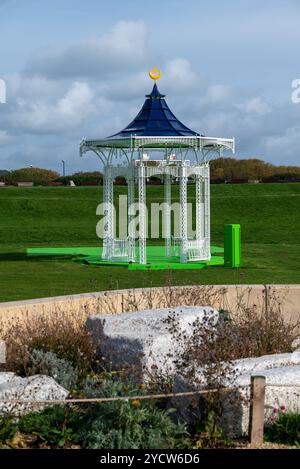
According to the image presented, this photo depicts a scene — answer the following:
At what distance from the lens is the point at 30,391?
19.8ft

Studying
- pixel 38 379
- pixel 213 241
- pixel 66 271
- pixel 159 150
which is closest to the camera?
A: pixel 38 379

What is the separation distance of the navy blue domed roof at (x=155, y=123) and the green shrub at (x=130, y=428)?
13816 mm

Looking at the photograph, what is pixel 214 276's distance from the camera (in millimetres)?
16844

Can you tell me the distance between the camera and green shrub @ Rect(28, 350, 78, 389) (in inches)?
266

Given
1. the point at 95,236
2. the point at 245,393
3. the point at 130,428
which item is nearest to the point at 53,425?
the point at 130,428

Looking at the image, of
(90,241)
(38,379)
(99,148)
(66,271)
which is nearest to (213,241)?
(90,241)

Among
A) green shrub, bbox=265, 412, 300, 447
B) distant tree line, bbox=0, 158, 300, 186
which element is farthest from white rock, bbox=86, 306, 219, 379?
distant tree line, bbox=0, 158, 300, 186

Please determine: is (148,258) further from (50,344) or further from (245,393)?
(245,393)

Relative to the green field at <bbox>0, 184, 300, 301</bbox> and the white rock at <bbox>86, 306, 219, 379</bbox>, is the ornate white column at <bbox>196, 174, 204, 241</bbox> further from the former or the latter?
the white rock at <bbox>86, 306, 219, 379</bbox>

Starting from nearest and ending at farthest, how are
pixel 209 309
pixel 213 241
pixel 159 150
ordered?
pixel 209 309 < pixel 159 150 < pixel 213 241

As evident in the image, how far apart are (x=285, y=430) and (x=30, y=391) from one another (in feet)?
5.80
